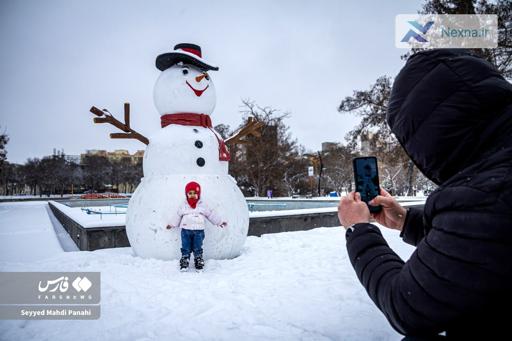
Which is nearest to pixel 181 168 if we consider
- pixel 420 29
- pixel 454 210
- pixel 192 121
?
pixel 192 121

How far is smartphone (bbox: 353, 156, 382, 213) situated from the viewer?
5.66 ft

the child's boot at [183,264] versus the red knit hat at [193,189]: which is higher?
the red knit hat at [193,189]

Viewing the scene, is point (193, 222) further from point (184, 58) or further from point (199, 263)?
point (184, 58)

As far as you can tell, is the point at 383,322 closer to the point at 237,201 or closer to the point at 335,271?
the point at 335,271

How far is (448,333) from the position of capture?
3.63 feet

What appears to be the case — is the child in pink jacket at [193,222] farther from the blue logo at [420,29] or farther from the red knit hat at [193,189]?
the blue logo at [420,29]

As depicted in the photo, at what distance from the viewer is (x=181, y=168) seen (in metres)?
5.36

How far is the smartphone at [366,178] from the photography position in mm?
1727

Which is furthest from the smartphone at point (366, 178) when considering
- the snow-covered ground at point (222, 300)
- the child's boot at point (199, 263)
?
the child's boot at point (199, 263)

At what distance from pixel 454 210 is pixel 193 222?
426 centimetres

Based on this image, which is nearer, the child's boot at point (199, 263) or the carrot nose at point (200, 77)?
the child's boot at point (199, 263)

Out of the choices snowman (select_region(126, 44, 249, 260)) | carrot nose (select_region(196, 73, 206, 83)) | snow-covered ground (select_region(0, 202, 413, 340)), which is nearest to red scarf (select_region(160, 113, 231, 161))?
snowman (select_region(126, 44, 249, 260))

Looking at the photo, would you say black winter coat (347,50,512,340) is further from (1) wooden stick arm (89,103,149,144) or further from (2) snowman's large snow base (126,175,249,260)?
(1) wooden stick arm (89,103,149,144)

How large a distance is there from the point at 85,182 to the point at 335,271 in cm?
5905
